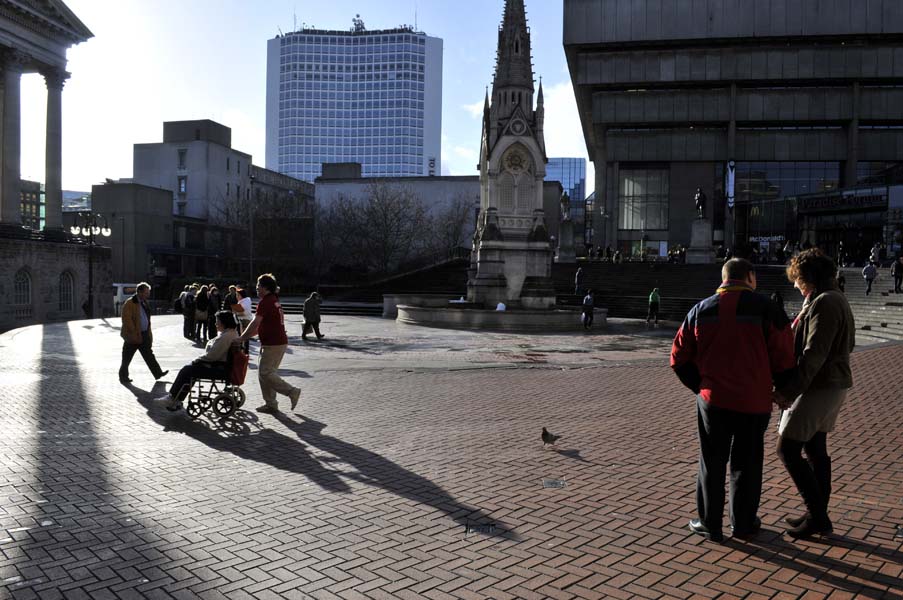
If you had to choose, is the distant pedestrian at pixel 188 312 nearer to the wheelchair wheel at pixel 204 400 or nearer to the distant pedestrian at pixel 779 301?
the wheelchair wheel at pixel 204 400

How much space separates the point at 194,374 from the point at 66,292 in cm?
4434

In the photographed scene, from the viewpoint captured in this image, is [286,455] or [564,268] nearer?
[286,455]

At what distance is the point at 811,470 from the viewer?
16.2 feet

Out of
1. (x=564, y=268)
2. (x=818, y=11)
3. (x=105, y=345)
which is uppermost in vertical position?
(x=818, y=11)

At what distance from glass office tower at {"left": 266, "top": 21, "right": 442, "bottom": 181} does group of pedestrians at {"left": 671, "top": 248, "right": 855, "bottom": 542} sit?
163 metres

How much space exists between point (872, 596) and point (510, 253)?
91.8 feet

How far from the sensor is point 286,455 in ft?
24.3

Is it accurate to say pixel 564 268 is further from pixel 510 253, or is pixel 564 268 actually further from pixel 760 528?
pixel 760 528

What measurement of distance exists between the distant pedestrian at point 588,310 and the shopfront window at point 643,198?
4217 cm

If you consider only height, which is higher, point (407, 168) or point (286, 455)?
point (407, 168)

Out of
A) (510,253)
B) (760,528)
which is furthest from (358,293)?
(760,528)

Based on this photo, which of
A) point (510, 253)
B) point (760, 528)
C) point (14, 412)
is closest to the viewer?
point (760, 528)

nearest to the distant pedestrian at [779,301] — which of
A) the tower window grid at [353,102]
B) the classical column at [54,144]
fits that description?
the classical column at [54,144]

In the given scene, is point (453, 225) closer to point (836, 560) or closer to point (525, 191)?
point (525, 191)
